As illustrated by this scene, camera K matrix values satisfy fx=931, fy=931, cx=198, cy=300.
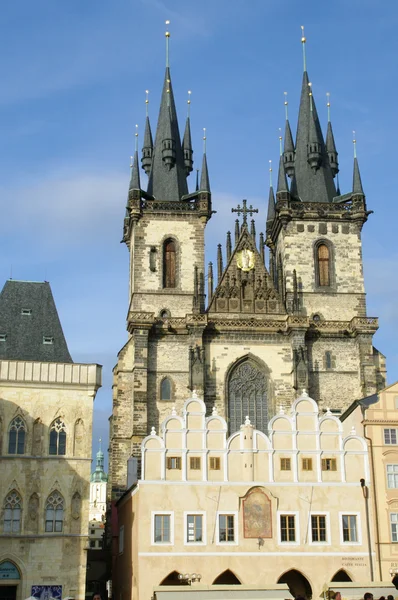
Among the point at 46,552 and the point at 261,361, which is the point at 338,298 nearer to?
the point at 261,361

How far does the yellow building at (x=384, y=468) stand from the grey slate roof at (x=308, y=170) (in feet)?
66.6

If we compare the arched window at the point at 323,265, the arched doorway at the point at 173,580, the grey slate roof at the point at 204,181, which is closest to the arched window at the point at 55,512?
the arched doorway at the point at 173,580

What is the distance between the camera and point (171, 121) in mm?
61281

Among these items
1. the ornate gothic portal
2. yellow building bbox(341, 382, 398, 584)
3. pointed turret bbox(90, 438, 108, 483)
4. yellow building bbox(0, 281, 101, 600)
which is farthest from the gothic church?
pointed turret bbox(90, 438, 108, 483)

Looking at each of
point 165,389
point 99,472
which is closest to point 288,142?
point 165,389

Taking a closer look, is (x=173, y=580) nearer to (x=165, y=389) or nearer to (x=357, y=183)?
(x=165, y=389)

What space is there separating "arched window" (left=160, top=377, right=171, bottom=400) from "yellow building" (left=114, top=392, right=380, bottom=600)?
39.8 ft

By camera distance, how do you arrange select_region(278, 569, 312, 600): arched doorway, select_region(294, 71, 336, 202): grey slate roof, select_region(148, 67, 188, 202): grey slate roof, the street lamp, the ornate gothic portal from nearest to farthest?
1. the street lamp
2. select_region(278, 569, 312, 600): arched doorway
3. the ornate gothic portal
4. select_region(148, 67, 188, 202): grey slate roof
5. select_region(294, 71, 336, 202): grey slate roof

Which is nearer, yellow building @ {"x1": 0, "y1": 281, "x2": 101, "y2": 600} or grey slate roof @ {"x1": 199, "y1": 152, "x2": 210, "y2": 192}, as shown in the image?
yellow building @ {"x1": 0, "y1": 281, "x2": 101, "y2": 600}

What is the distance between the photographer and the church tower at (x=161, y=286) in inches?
2042

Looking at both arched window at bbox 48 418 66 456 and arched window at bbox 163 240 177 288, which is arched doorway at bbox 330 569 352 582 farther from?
arched window at bbox 163 240 177 288

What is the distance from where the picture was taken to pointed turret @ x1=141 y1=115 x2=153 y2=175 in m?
61.2

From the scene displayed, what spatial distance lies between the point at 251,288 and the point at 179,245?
5276 mm

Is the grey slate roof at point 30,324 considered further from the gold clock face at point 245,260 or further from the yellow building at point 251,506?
the gold clock face at point 245,260
